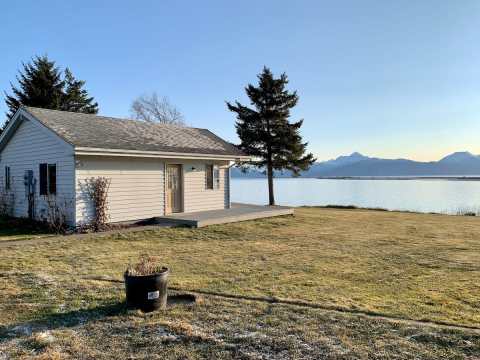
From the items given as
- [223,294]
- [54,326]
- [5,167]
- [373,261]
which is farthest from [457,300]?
[5,167]

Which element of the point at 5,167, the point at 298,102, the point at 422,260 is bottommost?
the point at 422,260

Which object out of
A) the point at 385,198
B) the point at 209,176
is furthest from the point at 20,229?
the point at 385,198

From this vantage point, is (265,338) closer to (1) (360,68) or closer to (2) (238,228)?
(2) (238,228)

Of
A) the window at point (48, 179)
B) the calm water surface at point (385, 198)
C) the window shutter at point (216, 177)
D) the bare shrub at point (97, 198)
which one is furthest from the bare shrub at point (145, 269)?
the calm water surface at point (385, 198)

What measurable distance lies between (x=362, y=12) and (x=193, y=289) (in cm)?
1330

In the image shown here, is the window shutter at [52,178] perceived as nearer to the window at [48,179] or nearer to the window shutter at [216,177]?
the window at [48,179]

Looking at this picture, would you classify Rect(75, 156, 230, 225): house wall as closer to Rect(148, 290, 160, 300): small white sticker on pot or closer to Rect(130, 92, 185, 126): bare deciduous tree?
Rect(148, 290, 160, 300): small white sticker on pot

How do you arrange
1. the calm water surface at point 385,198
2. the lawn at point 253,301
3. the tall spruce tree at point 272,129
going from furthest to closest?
the calm water surface at point 385,198
the tall spruce tree at point 272,129
the lawn at point 253,301

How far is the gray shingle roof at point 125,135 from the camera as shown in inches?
494

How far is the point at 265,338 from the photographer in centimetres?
409

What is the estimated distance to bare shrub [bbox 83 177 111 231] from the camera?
1209 centimetres

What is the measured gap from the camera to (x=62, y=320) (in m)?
4.66

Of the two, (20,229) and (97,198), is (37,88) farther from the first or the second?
(97,198)

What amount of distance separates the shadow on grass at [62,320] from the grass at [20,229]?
7079mm
